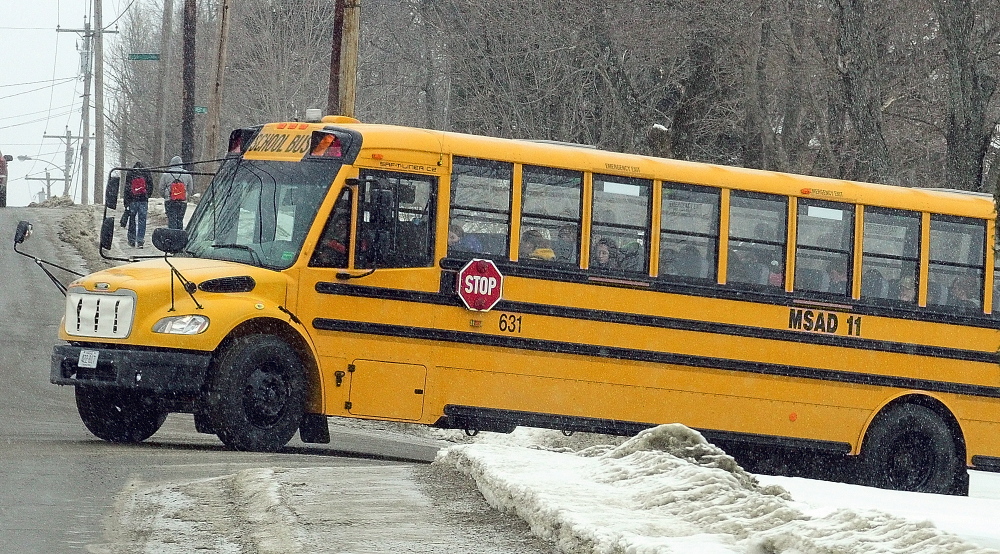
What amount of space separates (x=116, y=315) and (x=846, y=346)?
653 centimetres

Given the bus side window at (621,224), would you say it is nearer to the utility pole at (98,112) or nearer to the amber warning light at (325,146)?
the amber warning light at (325,146)

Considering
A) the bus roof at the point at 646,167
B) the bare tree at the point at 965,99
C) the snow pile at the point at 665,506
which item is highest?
the bare tree at the point at 965,99

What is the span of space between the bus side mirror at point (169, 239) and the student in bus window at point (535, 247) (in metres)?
2.74

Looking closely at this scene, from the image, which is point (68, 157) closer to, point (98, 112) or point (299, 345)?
point (98, 112)

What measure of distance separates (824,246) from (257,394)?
17.8 ft

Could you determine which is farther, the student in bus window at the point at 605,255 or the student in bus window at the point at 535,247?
the student in bus window at the point at 605,255

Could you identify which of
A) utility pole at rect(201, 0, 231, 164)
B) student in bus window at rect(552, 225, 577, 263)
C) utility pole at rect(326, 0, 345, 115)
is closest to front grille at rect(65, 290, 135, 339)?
student in bus window at rect(552, 225, 577, 263)

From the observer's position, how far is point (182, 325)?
454 inches

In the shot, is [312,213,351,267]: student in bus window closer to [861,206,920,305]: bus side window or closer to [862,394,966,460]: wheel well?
[861,206,920,305]: bus side window

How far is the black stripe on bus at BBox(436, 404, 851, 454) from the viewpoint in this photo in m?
12.6

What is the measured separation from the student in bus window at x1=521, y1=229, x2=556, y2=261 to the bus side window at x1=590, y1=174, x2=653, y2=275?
0.41m

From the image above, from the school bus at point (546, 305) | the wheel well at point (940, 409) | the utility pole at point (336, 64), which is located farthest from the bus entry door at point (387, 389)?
the utility pole at point (336, 64)

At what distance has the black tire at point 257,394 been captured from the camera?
11.6 meters

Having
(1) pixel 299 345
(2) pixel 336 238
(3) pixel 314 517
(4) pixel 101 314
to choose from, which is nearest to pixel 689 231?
(2) pixel 336 238
